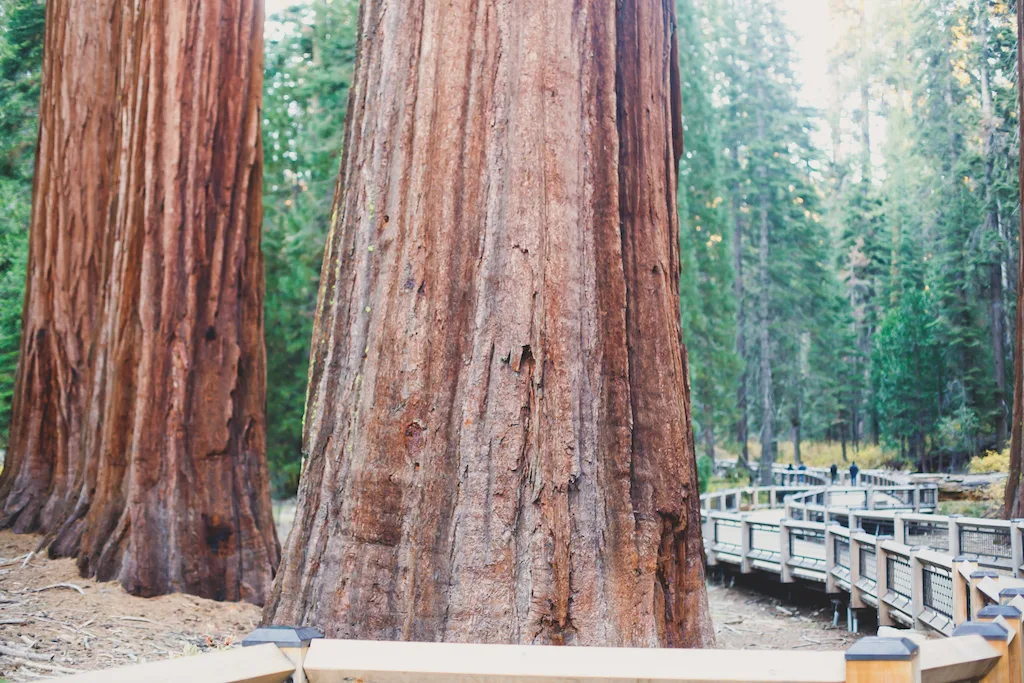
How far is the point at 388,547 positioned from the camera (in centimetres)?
413

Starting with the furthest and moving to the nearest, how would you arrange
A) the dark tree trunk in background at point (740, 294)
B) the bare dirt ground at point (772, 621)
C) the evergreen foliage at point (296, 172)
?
the dark tree trunk in background at point (740, 294), the evergreen foliage at point (296, 172), the bare dirt ground at point (772, 621)

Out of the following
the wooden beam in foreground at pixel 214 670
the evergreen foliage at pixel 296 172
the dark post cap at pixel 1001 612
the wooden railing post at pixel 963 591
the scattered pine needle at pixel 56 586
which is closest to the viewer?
the wooden beam in foreground at pixel 214 670

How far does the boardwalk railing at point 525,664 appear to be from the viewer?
91.0 inches

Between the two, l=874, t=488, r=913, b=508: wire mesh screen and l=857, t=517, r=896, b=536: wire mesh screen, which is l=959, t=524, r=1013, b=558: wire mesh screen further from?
l=874, t=488, r=913, b=508: wire mesh screen

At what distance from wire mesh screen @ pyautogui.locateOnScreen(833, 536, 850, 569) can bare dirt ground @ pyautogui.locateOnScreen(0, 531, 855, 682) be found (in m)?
3.31

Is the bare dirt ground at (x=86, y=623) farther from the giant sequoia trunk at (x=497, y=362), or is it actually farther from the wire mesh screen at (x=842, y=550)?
the wire mesh screen at (x=842, y=550)

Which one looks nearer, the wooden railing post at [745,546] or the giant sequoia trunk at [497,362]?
the giant sequoia trunk at [497,362]

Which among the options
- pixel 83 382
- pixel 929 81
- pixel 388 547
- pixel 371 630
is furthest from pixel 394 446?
pixel 929 81

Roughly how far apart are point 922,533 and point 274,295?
14.3 metres

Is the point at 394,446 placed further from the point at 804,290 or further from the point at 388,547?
the point at 804,290

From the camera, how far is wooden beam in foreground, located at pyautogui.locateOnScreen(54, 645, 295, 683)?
2.21 m

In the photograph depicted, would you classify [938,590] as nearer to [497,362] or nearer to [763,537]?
[497,362]

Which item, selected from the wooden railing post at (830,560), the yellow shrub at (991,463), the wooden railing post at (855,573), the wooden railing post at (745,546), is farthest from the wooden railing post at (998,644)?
the yellow shrub at (991,463)

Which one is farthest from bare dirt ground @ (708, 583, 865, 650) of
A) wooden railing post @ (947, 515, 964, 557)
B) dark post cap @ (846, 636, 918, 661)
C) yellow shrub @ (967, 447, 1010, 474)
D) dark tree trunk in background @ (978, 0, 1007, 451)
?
dark tree trunk in background @ (978, 0, 1007, 451)
